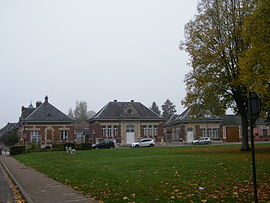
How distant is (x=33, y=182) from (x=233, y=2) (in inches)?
806

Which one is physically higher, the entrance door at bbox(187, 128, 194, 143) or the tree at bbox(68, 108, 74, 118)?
the tree at bbox(68, 108, 74, 118)

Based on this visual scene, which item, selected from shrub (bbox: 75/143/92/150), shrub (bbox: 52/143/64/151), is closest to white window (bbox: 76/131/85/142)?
shrub (bbox: 52/143/64/151)

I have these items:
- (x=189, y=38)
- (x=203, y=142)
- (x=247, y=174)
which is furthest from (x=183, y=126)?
(x=247, y=174)

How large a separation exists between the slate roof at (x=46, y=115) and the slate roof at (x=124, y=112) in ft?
18.7

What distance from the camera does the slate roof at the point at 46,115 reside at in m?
51.5

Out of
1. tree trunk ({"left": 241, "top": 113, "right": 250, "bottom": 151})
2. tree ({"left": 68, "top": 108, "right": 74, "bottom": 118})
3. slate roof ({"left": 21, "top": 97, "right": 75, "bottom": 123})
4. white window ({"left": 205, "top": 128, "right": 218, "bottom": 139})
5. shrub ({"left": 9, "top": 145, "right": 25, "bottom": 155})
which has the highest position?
tree ({"left": 68, "top": 108, "right": 74, "bottom": 118})

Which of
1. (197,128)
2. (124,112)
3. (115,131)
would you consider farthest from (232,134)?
(115,131)

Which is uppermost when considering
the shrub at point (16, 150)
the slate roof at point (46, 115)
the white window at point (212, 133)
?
the slate roof at point (46, 115)

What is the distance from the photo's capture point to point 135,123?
56375mm

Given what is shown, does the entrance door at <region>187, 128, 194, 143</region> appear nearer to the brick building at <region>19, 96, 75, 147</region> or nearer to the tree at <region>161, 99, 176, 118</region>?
the brick building at <region>19, 96, 75, 147</region>

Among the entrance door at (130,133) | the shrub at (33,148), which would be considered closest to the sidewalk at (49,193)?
the shrub at (33,148)

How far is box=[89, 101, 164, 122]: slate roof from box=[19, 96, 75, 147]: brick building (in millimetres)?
5289

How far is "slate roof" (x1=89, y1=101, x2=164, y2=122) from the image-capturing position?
5534cm

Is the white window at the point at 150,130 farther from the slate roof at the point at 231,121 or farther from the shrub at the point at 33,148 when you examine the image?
the shrub at the point at 33,148
